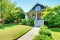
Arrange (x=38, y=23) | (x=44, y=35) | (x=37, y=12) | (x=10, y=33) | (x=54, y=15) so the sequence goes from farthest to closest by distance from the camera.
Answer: (x=37, y=12), (x=38, y=23), (x=54, y=15), (x=10, y=33), (x=44, y=35)

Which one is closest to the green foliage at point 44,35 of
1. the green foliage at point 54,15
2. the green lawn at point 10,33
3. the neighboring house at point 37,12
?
the green lawn at point 10,33

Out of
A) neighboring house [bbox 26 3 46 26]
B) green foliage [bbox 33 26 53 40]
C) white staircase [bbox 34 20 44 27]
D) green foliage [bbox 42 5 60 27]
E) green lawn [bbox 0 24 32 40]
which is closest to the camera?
green foliage [bbox 33 26 53 40]

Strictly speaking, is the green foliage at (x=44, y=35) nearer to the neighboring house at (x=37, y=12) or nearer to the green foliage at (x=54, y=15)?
the green foliage at (x=54, y=15)

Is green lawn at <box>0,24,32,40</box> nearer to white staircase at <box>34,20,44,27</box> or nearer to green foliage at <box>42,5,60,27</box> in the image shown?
green foliage at <box>42,5,60,27</box>

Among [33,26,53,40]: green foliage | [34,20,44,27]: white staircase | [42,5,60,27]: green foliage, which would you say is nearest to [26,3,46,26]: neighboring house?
[34,20,44,27]: white staircase

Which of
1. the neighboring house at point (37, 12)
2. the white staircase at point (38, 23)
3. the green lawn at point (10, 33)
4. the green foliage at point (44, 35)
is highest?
the neighboring house at point (37, 12)

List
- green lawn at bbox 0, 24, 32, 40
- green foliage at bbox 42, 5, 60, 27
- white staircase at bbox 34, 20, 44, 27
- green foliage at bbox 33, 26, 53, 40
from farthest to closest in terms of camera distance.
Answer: white staircase at bbox 34, 20, 44, 27 < green foliage at bbox 42, 5, 60, 27 < green lawn at bbox 0, 24, 32, 40 < green foliage at bbox 33, 26, 53, 40

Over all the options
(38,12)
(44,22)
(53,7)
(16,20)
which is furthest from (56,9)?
(16,20)

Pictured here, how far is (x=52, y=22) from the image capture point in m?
33.5

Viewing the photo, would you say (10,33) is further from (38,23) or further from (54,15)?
(38,23)

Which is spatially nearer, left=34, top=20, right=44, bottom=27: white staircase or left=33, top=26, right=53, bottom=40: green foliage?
left=33, top=26, right=53, bottom=40: green foliage

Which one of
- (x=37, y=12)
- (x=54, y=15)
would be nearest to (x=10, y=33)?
(x=54, y=15)

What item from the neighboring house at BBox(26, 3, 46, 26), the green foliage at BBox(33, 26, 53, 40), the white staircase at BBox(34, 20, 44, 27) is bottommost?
the white staircase at BBox(34, 20, 44, 27)

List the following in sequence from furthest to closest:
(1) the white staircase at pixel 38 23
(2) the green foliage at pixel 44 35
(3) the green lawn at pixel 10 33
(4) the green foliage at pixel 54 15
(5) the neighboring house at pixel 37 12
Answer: (5) the neighboring house at pixel 37 12 < (1) the white staircase at pixel 38 23 < (4) the green foliage at pixel 54 15 < (3) the green lawn at pixel 10 33 < (2) the green foliage at pixel 44 35
